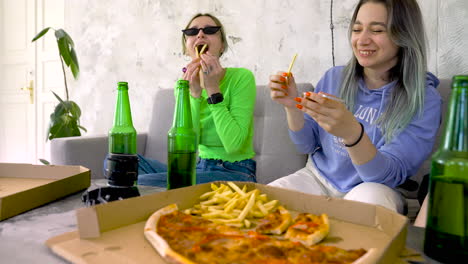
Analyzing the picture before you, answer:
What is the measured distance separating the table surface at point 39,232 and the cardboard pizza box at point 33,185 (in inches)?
0.7

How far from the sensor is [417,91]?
1.31 meters

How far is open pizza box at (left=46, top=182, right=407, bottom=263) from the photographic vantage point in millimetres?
535

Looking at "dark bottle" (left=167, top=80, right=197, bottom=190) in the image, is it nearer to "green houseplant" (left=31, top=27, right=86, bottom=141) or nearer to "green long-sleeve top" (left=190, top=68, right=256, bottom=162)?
"green long-sleeve top" (left=190, top=68, right=256, bottom=162)

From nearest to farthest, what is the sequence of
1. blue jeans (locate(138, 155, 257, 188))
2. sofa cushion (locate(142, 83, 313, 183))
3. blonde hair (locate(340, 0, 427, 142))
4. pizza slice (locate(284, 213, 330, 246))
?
pizza slice (locate(284, 213, 330, 246))
blonde hair (locate(340, 0, 427, 142))
blue jeans (locate(138, 155, 257, 188))
sofa cushion (locate(142, 83, 313, 183))

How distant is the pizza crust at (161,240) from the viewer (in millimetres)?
492

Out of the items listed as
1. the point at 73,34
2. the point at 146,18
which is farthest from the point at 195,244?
the point at 73,34

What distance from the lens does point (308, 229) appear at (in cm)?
63

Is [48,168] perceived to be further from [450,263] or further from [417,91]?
[417,91]

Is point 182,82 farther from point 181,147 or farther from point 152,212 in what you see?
point 152,212

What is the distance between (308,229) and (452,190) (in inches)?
9.1

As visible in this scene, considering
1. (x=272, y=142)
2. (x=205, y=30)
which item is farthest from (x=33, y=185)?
(x=272, y=142)

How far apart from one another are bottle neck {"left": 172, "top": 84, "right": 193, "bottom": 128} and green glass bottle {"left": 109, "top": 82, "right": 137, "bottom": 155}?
120 mm

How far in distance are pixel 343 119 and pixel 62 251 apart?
2.46 ft

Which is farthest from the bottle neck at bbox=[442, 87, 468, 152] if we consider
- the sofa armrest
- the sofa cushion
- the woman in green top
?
the sofa armrest
